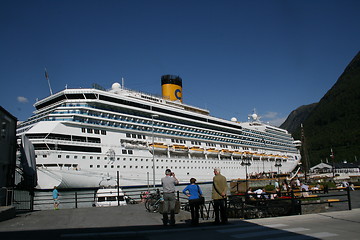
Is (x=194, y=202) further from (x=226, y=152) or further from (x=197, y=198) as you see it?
(x=226, y=152)

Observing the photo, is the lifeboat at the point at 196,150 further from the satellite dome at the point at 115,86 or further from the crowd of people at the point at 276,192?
the crowd of people at the point at 276,192

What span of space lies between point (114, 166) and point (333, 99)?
161m

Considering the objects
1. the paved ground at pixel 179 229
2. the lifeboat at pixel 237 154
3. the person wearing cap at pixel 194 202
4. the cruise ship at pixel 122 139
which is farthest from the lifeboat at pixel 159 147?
the person wearing cap at pixel 194 202

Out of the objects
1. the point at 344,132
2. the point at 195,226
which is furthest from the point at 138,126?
the point at 344,132

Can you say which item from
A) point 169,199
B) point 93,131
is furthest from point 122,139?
point 169,199

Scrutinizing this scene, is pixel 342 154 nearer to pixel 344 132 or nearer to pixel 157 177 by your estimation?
pixel 344 132

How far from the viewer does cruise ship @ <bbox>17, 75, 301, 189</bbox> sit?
25.4m

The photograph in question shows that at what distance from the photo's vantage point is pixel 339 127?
131125 millimetres

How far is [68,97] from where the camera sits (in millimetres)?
30125

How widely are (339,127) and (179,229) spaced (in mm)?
144418

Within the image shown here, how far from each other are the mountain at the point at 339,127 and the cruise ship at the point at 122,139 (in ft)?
232

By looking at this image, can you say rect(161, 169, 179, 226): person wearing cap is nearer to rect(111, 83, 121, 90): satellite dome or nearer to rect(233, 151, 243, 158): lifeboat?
rect(111, 83, 121, 90): satellite dome

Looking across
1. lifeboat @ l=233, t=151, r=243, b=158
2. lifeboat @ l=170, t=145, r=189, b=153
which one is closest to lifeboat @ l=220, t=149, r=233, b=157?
lifeboat @ l=233, t=151, r=243, b=158

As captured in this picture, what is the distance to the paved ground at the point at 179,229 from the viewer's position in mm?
5893
